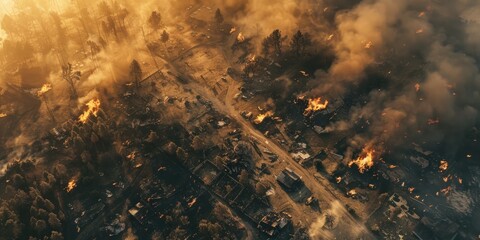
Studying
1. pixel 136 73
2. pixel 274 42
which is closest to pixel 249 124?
pixel 274 42

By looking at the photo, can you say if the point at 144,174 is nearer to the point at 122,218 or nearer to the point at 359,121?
the point at 122,218

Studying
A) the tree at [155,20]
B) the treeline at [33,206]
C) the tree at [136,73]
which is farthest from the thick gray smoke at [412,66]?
the treeline at [33,206]

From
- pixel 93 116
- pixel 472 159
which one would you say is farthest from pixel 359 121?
pixel 93 116

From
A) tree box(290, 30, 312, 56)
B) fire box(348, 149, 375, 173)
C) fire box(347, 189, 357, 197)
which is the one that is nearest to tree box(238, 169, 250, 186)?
fire box(347, 189, 357, 197)

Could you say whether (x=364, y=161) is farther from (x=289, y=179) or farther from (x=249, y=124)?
(x=249, y=124)

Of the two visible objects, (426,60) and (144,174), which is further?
(426,60)
